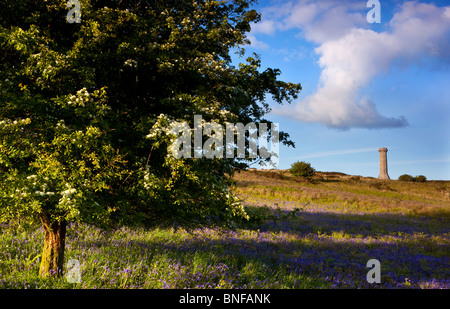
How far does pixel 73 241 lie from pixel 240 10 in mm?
9805

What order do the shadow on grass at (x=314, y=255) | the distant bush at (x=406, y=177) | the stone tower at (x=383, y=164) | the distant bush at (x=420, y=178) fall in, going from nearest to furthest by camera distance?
the shadow on grass at (x=314, y=255)
the distant bush at (x=420, y=178)
the distant bush at (x=406, y=177)
the stone tower at (x=383, y=164)

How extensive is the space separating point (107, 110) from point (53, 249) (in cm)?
411

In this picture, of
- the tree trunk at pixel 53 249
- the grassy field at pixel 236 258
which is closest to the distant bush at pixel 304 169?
the grassy field at pixel 236 258

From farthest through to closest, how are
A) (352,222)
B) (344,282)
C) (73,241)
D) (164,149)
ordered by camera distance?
(352,222) → (73,241) → (344,282) → (164,149)

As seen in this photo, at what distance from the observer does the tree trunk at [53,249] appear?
6875 mm

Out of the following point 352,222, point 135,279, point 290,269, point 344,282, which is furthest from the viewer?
point 352,222

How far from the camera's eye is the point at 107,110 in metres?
5.59

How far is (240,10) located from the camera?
9.59 meters

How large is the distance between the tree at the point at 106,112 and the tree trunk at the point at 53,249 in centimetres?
3

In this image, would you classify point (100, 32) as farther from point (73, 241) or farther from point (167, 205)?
point (73, 241)

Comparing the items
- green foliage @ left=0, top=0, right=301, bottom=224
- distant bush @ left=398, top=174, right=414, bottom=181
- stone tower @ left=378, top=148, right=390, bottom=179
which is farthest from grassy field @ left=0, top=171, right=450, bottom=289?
stone tower @ left=378, top=148, right=390, bottom=179

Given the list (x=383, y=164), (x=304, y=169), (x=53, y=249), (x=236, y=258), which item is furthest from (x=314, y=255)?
(x=383, y=164)

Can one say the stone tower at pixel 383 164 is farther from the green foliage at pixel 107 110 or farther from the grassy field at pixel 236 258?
the green foliage at pixel 107 110
